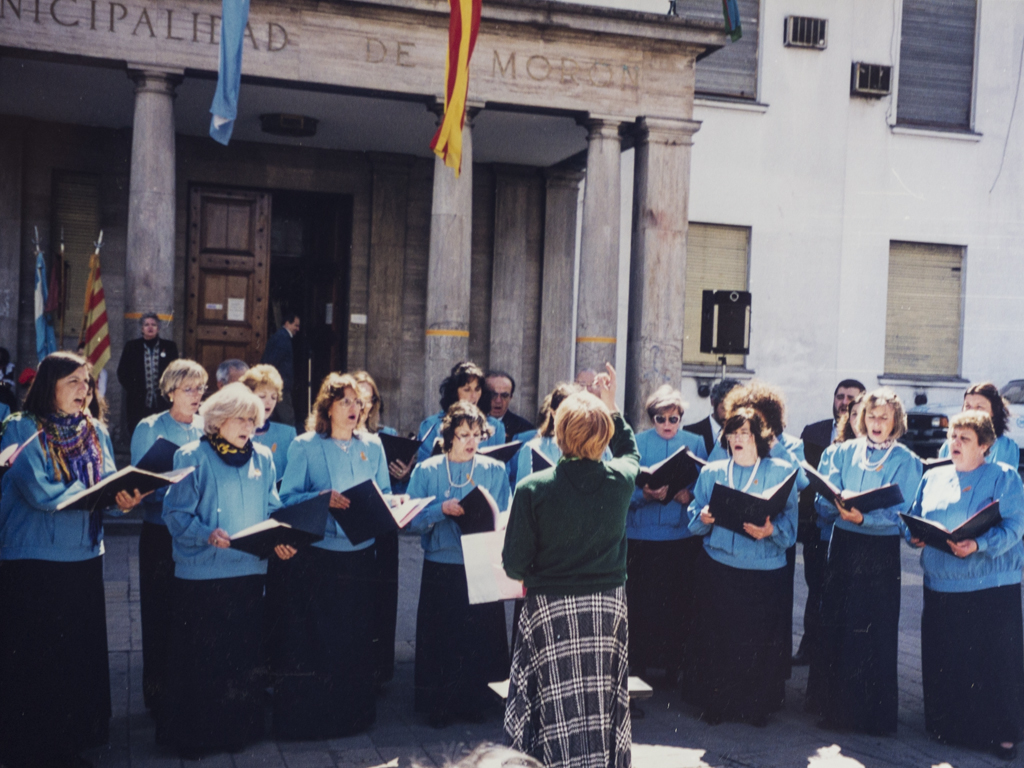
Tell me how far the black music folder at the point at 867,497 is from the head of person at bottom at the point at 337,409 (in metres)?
2.58

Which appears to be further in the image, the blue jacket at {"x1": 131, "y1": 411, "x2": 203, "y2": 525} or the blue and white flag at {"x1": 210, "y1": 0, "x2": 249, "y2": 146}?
the blue and white flag at {"x1": 210, "y1": 0, "x2": 249, "y2": 146}

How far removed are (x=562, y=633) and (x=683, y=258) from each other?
324 inches

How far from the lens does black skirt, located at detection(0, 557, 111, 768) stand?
4.70 meters

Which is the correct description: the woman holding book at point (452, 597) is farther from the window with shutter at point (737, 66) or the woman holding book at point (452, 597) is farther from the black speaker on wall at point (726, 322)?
the window with shutter at point (737, 66)

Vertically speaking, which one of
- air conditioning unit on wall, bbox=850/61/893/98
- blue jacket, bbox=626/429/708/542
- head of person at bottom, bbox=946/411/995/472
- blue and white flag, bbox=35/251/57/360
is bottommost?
blue jacket, bbox=626/429/708/542

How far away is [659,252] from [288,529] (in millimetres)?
7774

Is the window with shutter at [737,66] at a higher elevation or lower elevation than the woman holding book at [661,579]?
higher

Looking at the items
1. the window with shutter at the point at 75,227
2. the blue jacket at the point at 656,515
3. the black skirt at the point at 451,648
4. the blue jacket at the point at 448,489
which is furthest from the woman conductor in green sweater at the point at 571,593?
the window with shutter at the point at 75,227

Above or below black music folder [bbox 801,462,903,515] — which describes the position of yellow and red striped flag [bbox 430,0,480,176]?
above

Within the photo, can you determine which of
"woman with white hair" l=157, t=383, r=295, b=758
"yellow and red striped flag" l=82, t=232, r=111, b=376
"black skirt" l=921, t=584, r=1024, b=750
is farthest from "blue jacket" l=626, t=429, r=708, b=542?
"yellow and red striped flag" l=82, t=232, r=111, b=376

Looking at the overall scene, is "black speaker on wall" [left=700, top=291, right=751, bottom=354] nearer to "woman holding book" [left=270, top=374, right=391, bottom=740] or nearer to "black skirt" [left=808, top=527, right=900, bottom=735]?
"black skirt" [left=808, top=527, right=900, bottom=735]

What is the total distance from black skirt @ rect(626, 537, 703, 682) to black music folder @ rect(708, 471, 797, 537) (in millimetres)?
957

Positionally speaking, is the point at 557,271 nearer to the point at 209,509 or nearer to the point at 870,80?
the point at 870,80

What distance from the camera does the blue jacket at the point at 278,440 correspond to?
6.49 meters
